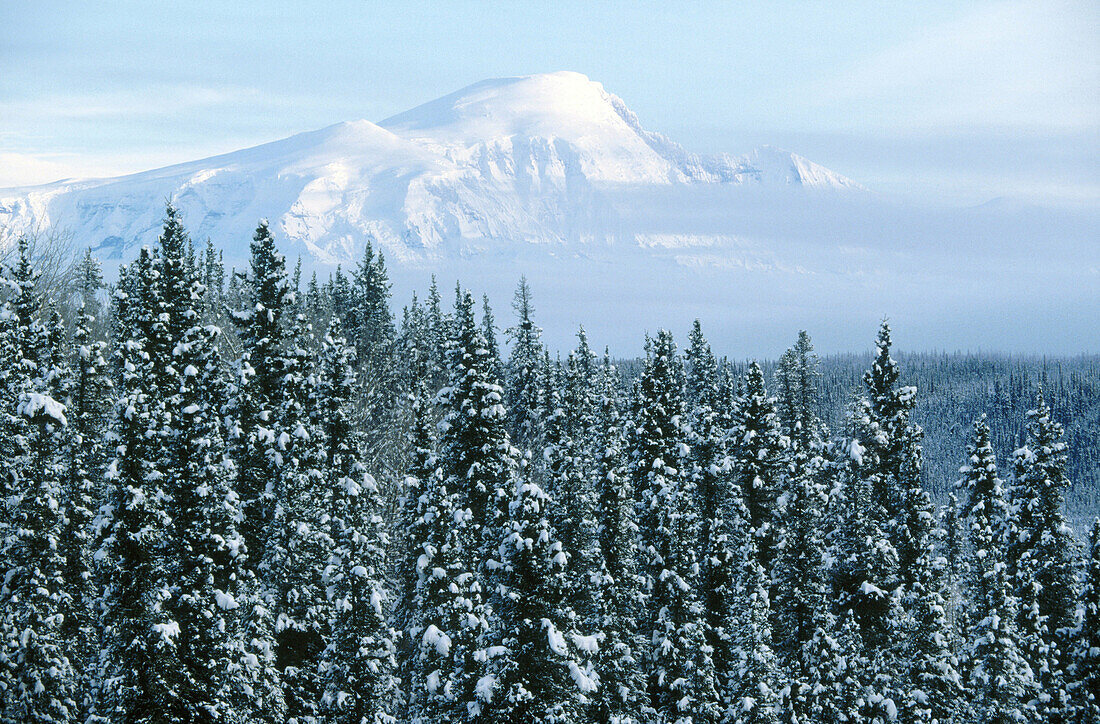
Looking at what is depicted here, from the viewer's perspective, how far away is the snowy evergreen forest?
28734 millimetres

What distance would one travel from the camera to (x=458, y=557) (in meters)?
30.9

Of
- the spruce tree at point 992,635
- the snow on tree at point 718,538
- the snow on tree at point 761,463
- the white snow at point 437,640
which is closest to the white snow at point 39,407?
the white snow at point 437,640

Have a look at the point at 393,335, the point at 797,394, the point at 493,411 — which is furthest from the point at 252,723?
the point at 393,335

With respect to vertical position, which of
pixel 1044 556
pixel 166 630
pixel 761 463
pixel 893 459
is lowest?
pixel 1044 556

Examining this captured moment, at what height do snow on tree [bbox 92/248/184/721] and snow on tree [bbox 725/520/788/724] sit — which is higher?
snow on tree [bbox 92/248/184/721]

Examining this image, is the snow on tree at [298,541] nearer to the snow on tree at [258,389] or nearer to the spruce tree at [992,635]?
the snow on tree at [258,389]

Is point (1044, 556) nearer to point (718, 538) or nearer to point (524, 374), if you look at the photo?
point (718, 538)

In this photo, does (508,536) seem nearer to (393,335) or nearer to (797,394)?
(797,394)

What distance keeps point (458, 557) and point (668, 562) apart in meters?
7.99

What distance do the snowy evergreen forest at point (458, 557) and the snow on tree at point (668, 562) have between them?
11 cm

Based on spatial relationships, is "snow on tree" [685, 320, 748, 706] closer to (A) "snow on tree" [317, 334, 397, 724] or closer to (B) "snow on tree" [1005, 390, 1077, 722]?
(A) "snow on tree" [317, 334, 397, 724]

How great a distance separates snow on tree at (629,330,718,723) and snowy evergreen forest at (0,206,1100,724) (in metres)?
0.11

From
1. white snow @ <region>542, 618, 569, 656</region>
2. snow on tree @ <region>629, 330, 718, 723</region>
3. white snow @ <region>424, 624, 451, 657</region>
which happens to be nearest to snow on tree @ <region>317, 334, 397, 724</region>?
white snow @ <region>424, 624, 451, 657</region>

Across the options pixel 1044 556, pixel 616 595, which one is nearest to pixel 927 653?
pixel 1044 556
